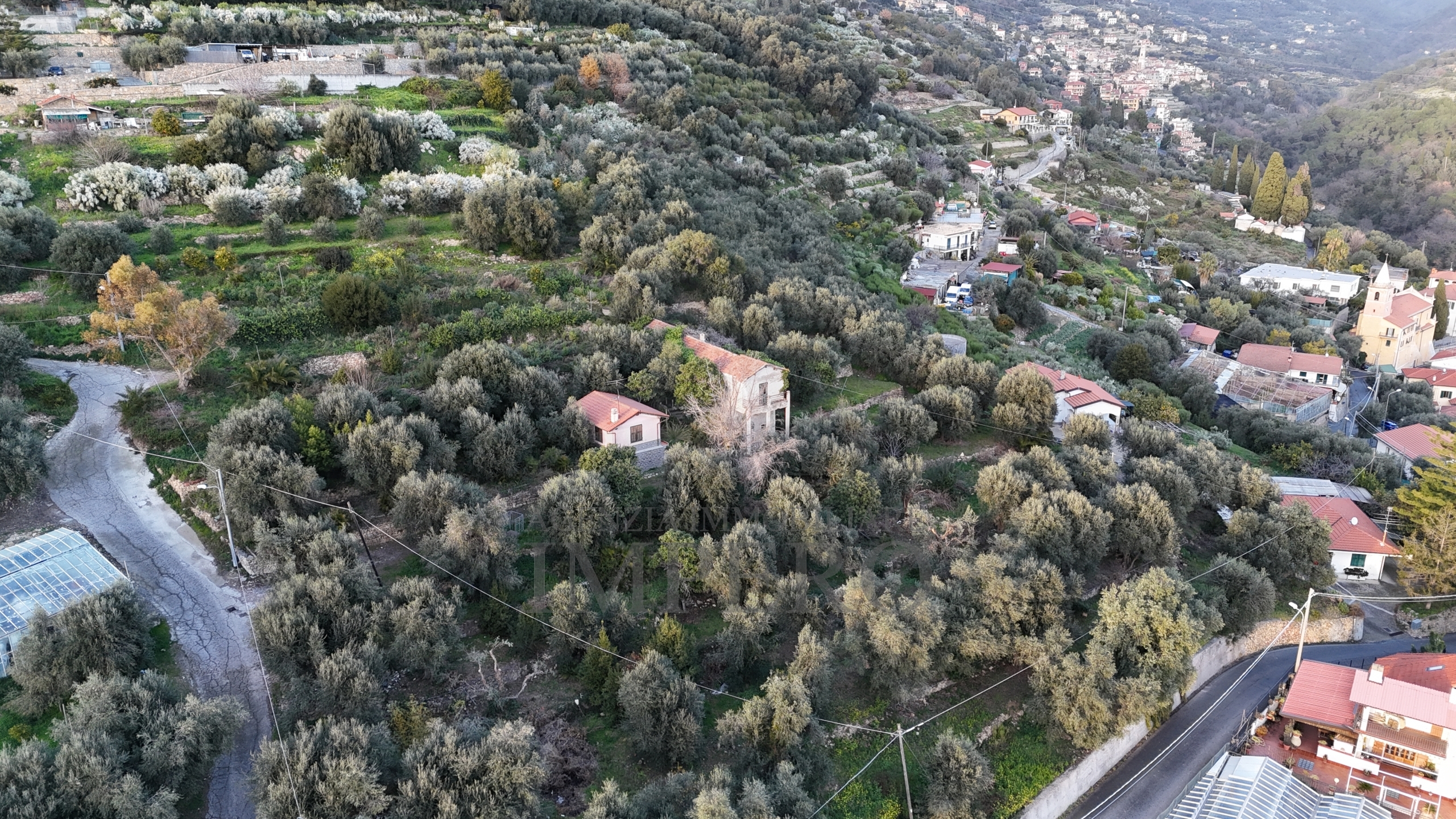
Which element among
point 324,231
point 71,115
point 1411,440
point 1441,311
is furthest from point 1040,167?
point 71,115

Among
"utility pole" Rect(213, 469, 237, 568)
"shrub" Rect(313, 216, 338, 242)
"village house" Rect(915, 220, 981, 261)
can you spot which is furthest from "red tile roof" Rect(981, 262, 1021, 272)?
"utility pole" Rect(213, 469, 237, 568)

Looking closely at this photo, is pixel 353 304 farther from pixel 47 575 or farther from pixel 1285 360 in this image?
pixel 1285 360

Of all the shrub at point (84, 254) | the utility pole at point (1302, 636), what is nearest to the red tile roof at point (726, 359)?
the utility pole at point (1302, 636)

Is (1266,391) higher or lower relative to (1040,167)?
lower

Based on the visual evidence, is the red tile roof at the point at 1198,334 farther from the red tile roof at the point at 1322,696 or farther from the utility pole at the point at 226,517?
the utility pole at the point at 226,517

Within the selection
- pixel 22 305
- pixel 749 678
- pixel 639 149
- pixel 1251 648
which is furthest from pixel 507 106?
pixel 1251 648

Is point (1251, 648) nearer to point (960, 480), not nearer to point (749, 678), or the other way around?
point (960, 480)
